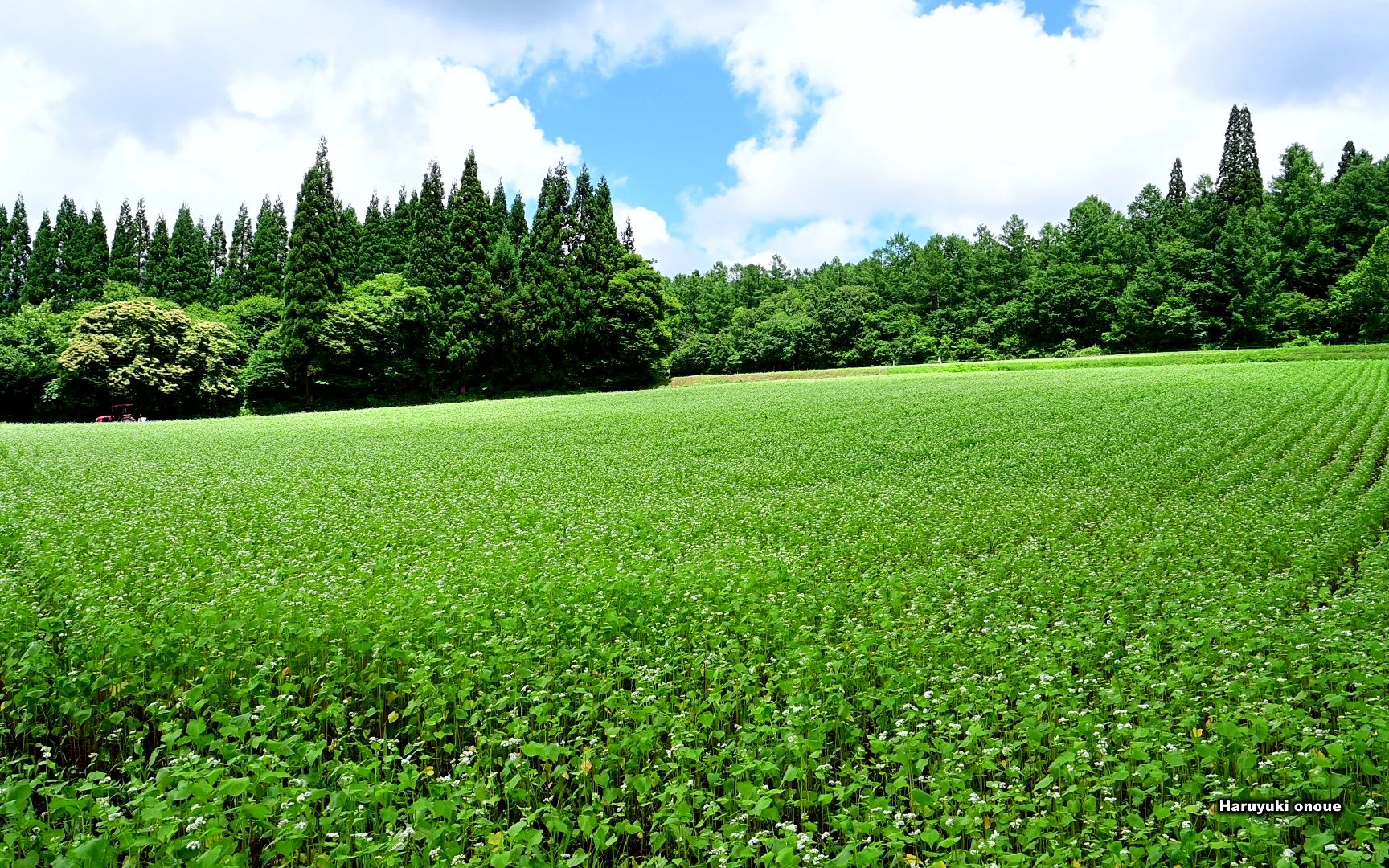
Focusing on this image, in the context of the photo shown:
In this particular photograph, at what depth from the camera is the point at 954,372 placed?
6231cm

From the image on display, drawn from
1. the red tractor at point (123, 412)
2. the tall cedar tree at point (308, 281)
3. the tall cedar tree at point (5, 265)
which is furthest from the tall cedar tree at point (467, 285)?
the tall cedar tree at point (5, 265)

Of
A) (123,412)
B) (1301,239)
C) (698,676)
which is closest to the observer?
(698,676)

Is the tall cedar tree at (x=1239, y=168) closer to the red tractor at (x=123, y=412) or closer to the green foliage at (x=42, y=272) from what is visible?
the red tractor at (x=123, y=412)

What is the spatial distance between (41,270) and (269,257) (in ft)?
63.9

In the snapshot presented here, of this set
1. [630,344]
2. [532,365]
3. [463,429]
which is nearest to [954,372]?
[630,344]

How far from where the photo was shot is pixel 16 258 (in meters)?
70.4

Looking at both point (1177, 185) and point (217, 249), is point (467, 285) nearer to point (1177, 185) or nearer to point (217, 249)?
point (217, 249)

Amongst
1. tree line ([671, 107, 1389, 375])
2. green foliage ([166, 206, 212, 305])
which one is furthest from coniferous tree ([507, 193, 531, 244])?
green foliage ([166, 206, 212, 305])

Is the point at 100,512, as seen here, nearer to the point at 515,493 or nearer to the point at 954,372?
the point at 515,493

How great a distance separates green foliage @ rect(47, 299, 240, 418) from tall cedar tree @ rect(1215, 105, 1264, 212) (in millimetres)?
103870

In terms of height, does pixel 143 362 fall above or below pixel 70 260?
below

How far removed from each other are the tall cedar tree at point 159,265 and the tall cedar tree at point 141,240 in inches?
32.0

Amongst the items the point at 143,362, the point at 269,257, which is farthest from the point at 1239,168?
the point at 143,362

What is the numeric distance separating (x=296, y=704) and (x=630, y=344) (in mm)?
58906
